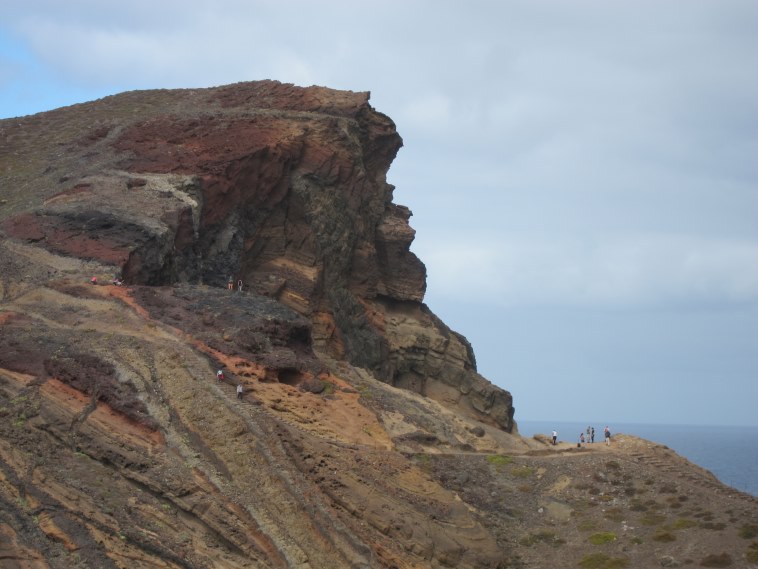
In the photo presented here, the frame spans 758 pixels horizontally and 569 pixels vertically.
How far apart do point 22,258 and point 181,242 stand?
8.59 m

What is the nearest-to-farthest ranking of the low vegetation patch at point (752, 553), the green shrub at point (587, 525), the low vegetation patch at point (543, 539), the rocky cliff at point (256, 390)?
the rocky cliff at point (256, 390) → the low vegetation patch at point (752, 553) → the low vegetation patch at point (543, 539) → the green shrub at point (587, 525)

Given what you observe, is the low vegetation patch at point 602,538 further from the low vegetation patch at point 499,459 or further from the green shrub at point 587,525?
the low vegetation patch at point 499,459

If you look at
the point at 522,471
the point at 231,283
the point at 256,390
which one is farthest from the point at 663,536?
the point at 231,283

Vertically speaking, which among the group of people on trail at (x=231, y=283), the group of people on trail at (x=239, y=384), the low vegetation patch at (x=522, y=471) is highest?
the group of people on trail at (x=231, y=283)

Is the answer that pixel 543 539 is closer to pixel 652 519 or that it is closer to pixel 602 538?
pixel 602 538

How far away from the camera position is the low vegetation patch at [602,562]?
37.3m

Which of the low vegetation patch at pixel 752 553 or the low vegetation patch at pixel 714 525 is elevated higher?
the low vegetation patch at pixel 714 525

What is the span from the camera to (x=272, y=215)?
58.9m

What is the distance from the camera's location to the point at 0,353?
3447 cm

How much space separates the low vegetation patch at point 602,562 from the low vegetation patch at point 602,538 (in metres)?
0.90

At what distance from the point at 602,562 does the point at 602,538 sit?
1656 millimetres

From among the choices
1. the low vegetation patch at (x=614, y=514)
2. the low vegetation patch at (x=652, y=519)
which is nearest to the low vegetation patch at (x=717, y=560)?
the low vegetation patch at (x=652, y=519)

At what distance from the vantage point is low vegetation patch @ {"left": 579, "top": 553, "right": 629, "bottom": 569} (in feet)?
122

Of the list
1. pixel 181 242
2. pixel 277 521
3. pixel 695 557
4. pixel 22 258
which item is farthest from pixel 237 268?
pixel 695 557
